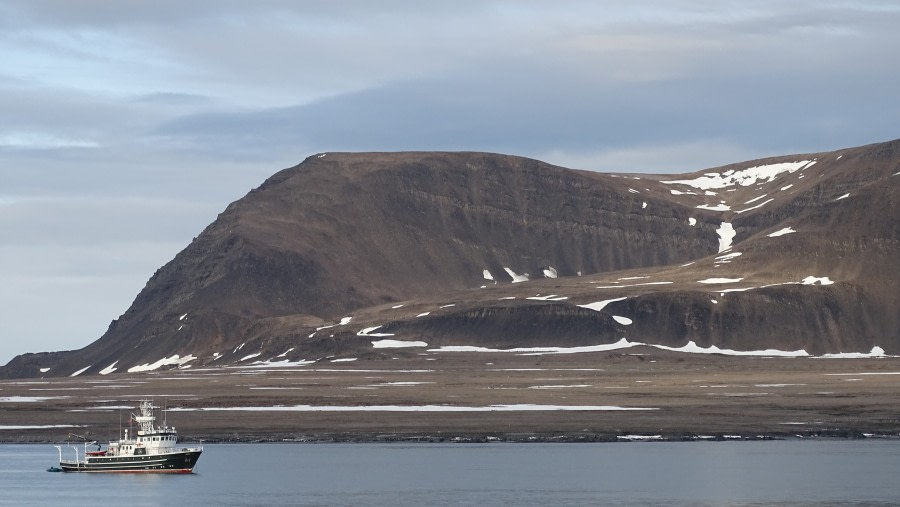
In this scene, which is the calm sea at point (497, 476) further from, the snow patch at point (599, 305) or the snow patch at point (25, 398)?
the snow patch at point (599, 305)

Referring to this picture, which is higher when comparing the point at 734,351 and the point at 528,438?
the point at 734,351

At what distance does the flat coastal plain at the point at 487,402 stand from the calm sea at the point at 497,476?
512 centimetres

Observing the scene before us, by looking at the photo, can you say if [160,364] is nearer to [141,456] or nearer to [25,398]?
[25,398]

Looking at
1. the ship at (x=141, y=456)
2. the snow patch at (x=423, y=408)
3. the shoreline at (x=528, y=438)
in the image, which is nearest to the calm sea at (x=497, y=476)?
the ship at (x=141, y=456)

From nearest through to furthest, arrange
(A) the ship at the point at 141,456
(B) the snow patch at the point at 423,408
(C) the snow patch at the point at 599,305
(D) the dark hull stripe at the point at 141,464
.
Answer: (D) the dark hull stripe at the point at 141,464 < (A) the ship at the point at 141,456 < (B) the snow patch at the point at 423,408 < (C) the snow patch at the point at 599,305

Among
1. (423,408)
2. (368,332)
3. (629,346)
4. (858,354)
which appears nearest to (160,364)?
(368,332)

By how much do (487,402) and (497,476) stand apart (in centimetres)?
4026

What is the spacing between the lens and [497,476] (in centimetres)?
6475

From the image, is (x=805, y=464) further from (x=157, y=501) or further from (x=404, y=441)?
(x=157, y=501)

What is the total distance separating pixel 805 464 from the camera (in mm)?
68625

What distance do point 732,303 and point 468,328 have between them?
107 feet

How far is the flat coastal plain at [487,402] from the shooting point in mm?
85875

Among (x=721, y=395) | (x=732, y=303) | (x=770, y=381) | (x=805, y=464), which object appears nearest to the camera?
(x=805, y=464)

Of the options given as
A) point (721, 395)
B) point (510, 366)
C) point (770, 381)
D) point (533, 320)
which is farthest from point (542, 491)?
point (533, 320)
